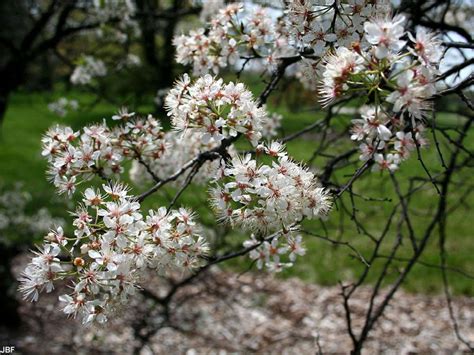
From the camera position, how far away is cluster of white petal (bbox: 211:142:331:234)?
4.50ft

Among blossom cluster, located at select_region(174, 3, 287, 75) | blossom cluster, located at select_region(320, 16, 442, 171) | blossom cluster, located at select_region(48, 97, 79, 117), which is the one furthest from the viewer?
blossom cluster, located at select_region(48, 97, 79, 117)

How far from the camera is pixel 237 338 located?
4957 millimetres

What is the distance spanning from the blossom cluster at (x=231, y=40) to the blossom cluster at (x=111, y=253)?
782mm

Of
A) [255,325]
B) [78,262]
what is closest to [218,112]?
[78,262]

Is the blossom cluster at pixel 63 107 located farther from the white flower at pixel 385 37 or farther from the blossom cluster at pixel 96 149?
the white flower at pixel 385 37

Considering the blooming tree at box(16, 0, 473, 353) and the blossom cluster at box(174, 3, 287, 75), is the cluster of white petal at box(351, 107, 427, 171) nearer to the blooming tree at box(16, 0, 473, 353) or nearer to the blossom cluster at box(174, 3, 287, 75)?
the blooming tree at box(16, 0, 473, 353)

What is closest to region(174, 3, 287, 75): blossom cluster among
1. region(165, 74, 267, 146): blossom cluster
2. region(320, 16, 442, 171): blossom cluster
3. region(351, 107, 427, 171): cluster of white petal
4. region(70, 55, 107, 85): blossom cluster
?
region(351, 107, 427, 171): cluster of white petal

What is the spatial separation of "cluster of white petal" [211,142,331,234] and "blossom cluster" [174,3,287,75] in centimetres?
71

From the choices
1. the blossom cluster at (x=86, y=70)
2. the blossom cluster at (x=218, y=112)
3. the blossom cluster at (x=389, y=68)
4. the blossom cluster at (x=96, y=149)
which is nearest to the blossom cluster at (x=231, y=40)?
the blossom cluster at (x=96, y=149)

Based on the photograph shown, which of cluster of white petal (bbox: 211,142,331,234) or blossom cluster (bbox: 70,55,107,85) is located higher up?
blossom cluster (bbox: 70,55,107,85)

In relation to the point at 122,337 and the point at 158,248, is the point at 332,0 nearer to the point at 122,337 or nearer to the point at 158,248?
the point at 158,248

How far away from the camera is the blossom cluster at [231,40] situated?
204 cm

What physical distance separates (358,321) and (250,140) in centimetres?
417

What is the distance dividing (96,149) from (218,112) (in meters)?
0.55
